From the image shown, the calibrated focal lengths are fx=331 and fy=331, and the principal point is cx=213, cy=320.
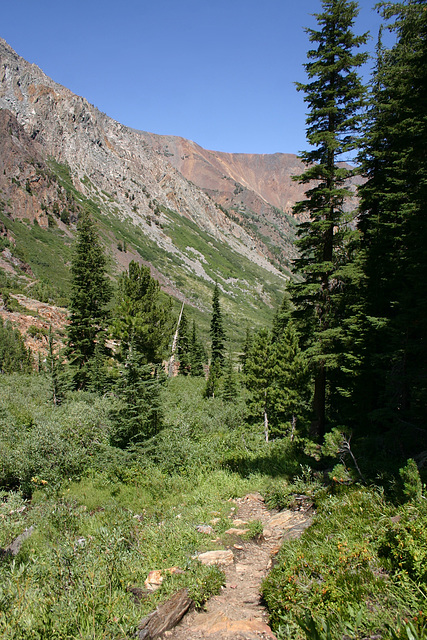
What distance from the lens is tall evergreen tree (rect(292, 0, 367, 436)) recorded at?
1066cm

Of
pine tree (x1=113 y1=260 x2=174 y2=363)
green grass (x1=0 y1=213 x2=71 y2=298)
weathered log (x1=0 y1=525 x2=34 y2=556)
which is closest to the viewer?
weathered log (x1=0 y1=525 x2=34 y2=556)

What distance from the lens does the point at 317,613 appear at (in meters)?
3.44


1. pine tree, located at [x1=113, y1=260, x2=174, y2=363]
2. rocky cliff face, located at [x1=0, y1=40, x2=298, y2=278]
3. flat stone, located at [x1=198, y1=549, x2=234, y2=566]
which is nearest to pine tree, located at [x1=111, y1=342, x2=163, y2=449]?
flat stone, located at [x1=198, y1=549, x2=234, y2=566]

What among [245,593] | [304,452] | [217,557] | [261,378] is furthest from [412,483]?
[261,378]

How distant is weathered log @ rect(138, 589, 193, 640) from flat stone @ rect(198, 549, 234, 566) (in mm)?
1001

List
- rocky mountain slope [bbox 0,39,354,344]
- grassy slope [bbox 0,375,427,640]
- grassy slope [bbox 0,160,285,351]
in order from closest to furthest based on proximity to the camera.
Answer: grassy slope [bbox 0,375,427,640], grassy slope [bbox 0,160,285,351], rocky mountain slope [bbox 0,39,354,344]

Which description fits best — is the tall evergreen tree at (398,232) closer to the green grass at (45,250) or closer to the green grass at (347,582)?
the green grass at (347,582)

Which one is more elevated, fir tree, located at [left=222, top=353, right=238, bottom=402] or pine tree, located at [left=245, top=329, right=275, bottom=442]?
pine tree, located at [left=245, top=329, right=275, bottom=442]

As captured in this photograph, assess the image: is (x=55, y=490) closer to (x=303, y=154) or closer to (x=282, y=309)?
(x=303, y=154)

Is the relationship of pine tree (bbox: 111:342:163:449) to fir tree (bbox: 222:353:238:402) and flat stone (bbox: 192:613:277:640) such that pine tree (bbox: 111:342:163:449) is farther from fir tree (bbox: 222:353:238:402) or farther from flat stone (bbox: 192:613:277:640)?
fir tree (bbox: 222:353:238:402)

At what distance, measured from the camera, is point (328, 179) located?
11.1 metres

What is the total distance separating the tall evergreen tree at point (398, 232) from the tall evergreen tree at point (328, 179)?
3.66 ft

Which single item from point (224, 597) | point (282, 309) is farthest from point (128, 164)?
point (224, 597)

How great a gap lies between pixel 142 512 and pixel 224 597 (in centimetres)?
367
